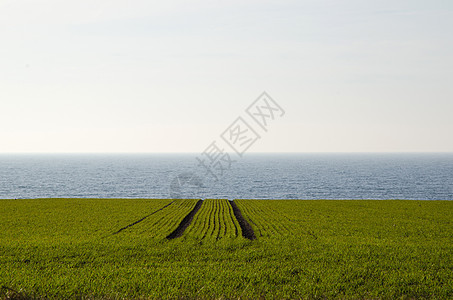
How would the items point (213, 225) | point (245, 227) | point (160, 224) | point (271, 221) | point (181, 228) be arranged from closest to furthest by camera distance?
1. point (181, 228)
2. point (245, 227)
3. point (213, 225)
4. point (160, 224)
5. point (271, 221)

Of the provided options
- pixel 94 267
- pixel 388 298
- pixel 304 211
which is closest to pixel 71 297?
pixel 94 267

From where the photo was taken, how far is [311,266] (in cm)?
1920

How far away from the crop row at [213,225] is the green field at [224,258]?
0.14 meters

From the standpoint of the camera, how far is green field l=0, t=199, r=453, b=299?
51.1 ft

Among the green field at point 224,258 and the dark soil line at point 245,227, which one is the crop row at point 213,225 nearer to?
the green field at point 224,258

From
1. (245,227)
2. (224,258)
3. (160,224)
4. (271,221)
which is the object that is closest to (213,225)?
(245,227)

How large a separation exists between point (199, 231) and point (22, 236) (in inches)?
597

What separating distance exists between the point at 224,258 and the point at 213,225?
12.5 metres

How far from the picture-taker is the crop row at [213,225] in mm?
28156

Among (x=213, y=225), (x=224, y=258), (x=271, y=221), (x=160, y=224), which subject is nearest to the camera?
(x=224, y=258)

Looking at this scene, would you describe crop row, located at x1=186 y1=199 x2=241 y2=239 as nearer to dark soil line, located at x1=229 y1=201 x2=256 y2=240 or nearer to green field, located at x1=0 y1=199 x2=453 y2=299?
green field, located at x1=0 y1=199 x2=453 y2=299

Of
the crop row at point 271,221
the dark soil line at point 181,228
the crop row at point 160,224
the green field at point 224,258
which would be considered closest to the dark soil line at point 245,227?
the crop row at point 271,221

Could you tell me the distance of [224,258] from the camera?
68.5ft

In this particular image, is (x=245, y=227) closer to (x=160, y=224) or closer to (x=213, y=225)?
(x=213, y=225)
